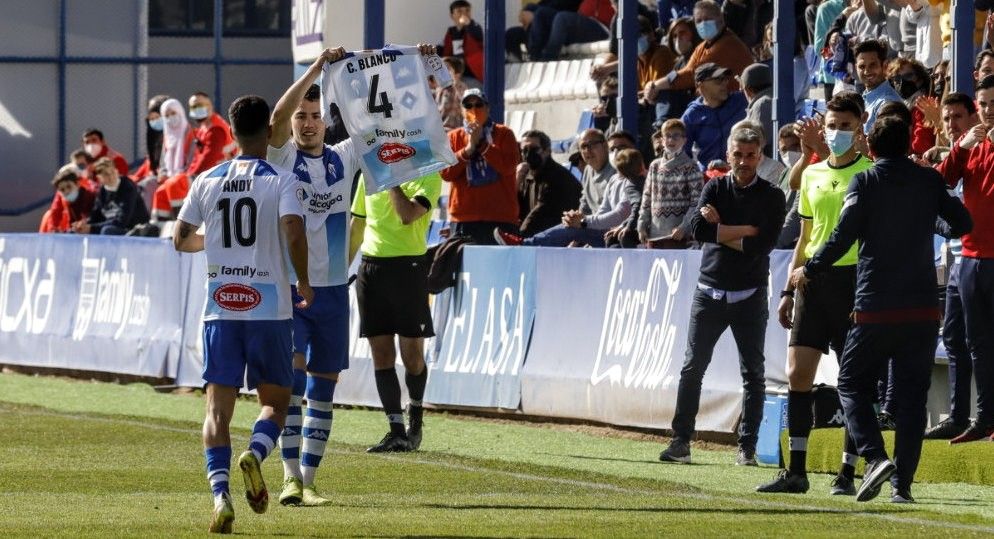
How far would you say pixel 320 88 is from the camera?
463 inches

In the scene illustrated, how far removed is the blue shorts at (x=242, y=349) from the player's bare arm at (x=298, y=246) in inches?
8.0

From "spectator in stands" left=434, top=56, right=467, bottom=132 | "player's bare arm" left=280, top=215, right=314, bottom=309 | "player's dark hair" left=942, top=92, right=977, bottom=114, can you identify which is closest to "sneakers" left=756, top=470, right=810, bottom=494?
"player's dark hair" left=942, top=92, right=977, bottom=114

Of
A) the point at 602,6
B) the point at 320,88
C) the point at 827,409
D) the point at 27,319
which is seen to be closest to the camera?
the point at 320,88

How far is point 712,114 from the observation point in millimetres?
17938

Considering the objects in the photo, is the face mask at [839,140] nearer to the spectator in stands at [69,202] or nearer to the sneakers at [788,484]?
the sneakers at [788,484]

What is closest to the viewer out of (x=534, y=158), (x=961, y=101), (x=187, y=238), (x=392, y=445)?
(x=187, y=238)

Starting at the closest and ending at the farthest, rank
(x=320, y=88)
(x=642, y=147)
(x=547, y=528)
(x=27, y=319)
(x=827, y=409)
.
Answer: (x=547, y=528), (x=320, y=88), (x=827, y=409), (x=642, y=147), (x=27, y=319)

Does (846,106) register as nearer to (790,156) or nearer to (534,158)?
(790,156)

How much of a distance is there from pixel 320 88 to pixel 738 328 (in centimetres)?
320

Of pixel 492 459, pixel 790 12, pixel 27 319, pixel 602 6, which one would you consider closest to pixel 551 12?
pixel 602 6

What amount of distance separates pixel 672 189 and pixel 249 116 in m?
6.58

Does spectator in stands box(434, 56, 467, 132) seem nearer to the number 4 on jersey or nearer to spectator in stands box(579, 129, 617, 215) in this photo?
spectator in stands box(579, 129, 617, 215)

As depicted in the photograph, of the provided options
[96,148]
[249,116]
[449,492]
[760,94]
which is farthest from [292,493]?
[96,148]

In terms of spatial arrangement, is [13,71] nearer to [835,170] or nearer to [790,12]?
[790,12]
